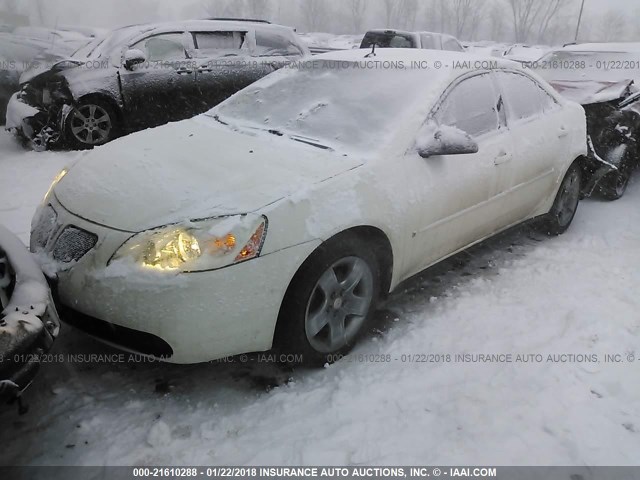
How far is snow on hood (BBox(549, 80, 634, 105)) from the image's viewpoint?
5.52 metres

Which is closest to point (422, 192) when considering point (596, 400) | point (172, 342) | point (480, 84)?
point (480, 84)

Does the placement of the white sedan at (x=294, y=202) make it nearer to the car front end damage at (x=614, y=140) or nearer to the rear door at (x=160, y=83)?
the car front end damage at (x=614, y=140)

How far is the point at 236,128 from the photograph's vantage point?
3.39 m

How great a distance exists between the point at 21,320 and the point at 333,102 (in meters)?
2.18

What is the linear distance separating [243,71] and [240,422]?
5.90 m

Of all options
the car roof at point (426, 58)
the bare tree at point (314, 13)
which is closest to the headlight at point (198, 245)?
the car roof at point (426, 58)

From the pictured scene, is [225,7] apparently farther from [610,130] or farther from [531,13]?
[610,130]

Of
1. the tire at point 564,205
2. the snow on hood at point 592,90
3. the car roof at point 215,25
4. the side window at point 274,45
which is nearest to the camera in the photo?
the tire at point 564,205

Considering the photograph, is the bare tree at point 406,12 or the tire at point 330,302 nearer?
the tire at point 330,302

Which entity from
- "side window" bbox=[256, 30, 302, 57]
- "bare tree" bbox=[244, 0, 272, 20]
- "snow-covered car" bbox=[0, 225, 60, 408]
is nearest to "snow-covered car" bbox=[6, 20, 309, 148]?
"side window" bbox=[256, 30, 302, 57]

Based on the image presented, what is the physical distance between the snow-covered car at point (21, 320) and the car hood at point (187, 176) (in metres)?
0.37

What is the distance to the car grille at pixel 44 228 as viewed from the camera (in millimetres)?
2633

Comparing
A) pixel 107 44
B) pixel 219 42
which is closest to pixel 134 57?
pixel 107 44

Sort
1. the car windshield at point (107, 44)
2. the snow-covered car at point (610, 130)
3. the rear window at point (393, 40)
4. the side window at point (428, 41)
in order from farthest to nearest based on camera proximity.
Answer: the side window at point (428, 41) → the rear window at point (393, 40) → the car windshield at point (107, 44) → the snow-covered car at point (610, 130)
